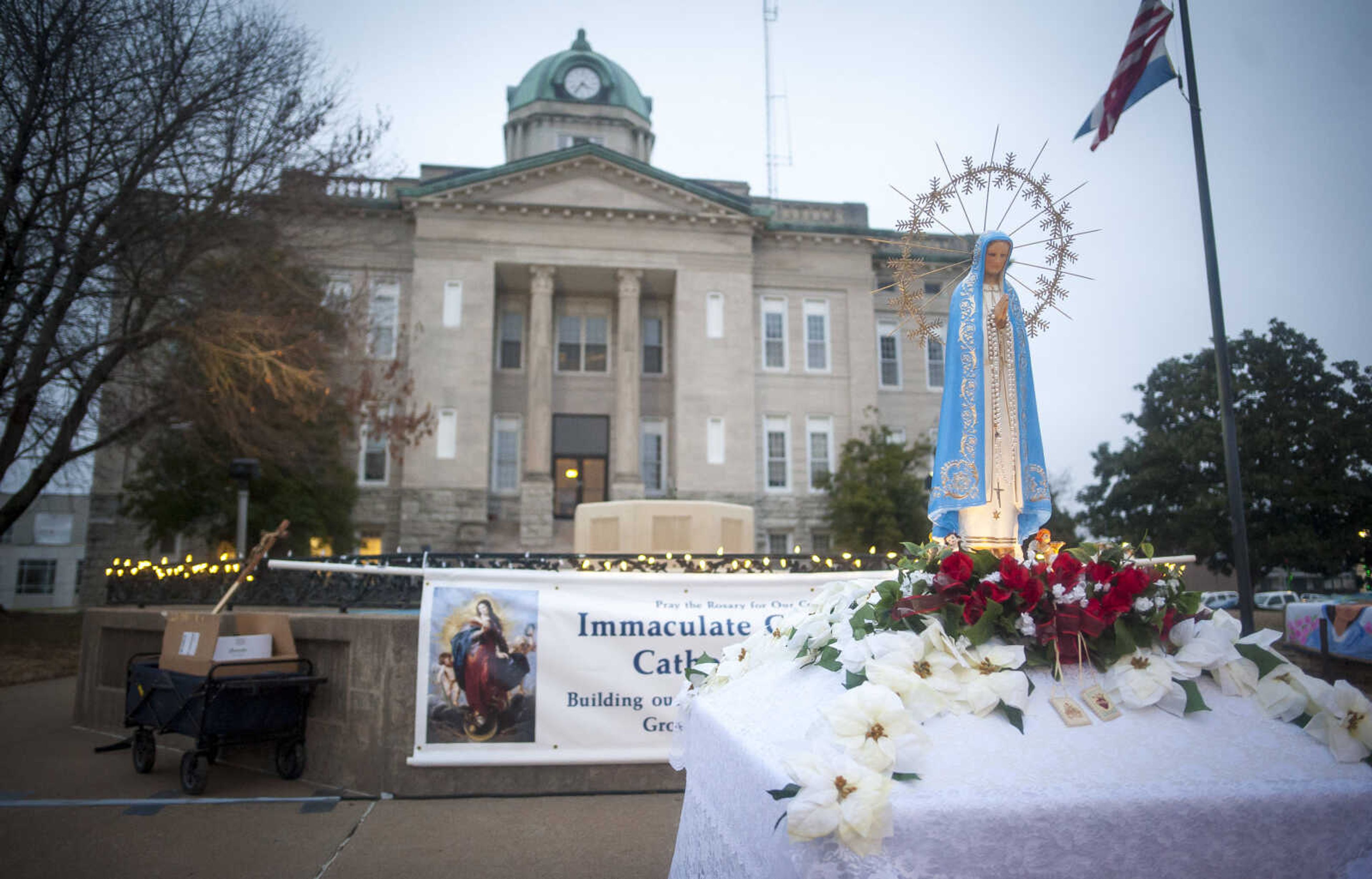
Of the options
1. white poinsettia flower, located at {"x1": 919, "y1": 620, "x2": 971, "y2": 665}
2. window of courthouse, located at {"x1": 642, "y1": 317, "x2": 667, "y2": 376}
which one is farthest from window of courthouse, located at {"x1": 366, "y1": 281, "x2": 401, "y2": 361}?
white poinsettia flower, located at {"x1": 919, "y1": 620, "x2": 971, "y2": 665}

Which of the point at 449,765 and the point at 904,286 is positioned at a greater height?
the point at 904,286

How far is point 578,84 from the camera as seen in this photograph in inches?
1702

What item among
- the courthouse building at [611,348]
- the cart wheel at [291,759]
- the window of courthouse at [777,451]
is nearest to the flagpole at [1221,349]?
the cart wheel at [291,759]

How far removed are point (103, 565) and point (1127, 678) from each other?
35.3 metres

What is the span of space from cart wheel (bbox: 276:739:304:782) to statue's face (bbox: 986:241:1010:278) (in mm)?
6866

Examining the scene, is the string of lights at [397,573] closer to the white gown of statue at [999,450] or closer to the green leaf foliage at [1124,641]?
the white gown of statue at [999,450]

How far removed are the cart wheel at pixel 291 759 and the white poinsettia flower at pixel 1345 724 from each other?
7667 millimetres

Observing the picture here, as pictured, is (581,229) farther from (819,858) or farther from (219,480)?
(819,858)

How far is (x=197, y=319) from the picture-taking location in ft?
52.3

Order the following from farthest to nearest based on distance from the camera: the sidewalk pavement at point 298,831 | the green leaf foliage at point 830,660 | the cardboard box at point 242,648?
1. the cardboard box at point 242,648
2. the sidewalk pavement at point 298,831
3. the green leaf foliage at point 830,660

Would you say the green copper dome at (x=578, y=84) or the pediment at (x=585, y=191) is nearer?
the pediment at (x=585, y=191)

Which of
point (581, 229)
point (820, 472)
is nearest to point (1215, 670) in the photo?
point (820, 472)

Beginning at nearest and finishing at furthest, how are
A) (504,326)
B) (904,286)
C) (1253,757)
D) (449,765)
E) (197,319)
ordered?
(1253,757) → (904,286) → (449,765) → (197,319) → (504,326)

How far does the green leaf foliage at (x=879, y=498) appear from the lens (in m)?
28.5
